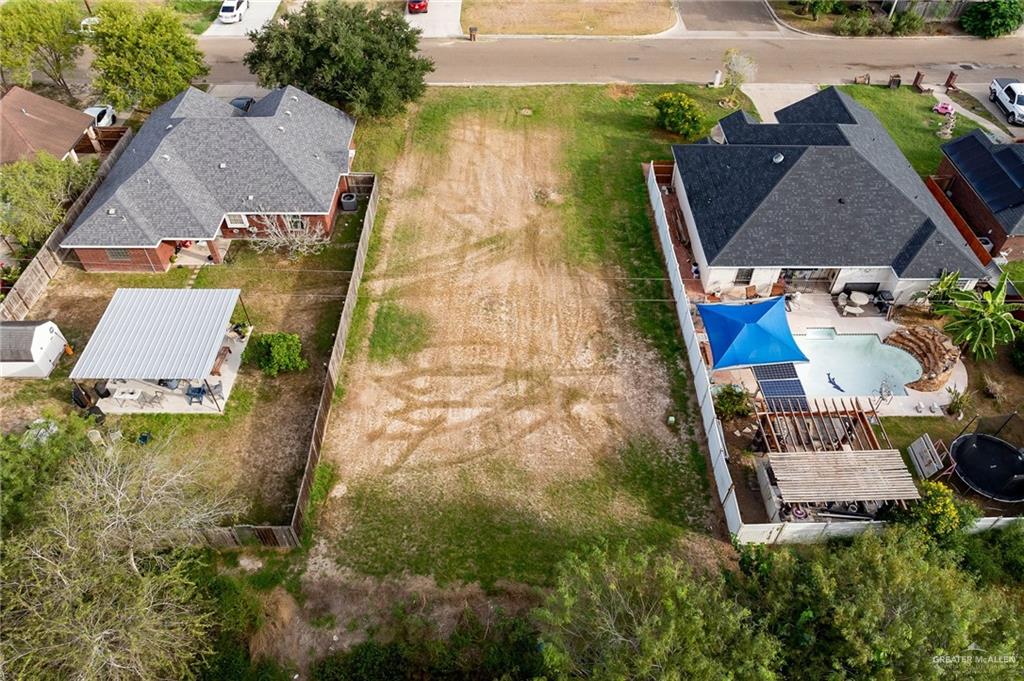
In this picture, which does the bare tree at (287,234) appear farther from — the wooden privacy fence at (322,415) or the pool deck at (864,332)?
the pool deck at (864,332)

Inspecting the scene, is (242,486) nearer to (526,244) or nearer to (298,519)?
(298,519)

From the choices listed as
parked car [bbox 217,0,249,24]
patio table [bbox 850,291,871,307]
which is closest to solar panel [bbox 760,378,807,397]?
patio table [bbox 850,291,871,307]

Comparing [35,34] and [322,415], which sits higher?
[35,34]

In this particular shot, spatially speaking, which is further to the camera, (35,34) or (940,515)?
(35,34)

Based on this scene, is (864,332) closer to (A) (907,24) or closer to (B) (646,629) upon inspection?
(B) (646,629)

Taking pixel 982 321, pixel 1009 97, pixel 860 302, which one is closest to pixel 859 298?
pixel 860 302

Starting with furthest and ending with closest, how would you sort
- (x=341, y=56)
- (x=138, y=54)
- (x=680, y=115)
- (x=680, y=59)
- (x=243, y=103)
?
(x=680, y=59)
(x=243, y=103)
(x=680, y=115)
(x=138, y=54)
(x=341, y=56)
